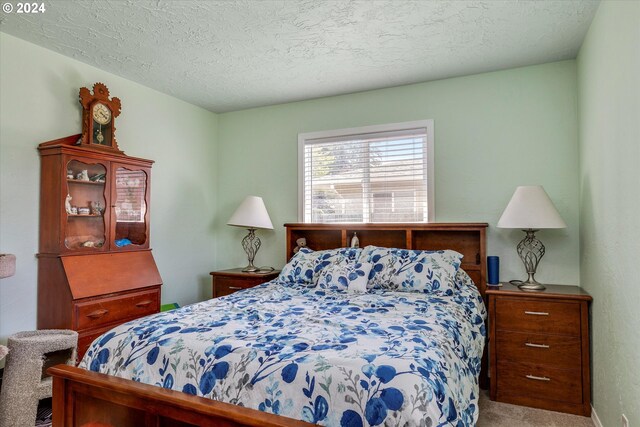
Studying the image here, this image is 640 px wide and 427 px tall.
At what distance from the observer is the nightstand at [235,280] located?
3.63 m

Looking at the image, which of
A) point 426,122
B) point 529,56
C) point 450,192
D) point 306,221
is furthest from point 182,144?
point 529,56

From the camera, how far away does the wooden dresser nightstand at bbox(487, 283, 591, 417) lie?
248 centimetres

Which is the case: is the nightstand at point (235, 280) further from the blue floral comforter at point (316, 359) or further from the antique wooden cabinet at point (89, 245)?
the blue floral comforter at point (316, 359)

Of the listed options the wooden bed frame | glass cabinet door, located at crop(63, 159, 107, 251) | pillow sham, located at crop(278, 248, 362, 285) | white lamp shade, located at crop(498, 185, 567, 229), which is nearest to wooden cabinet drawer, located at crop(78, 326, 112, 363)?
glass cabinet door, located at crop(63, 159, 107, 251)

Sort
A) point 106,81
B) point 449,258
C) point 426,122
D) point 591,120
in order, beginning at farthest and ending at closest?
point 426,122
point 106,81
point 449,258
point 591,120

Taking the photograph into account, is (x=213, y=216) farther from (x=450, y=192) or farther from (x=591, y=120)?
(x=591, y=120)

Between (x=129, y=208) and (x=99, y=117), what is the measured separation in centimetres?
75

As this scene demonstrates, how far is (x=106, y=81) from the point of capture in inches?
126

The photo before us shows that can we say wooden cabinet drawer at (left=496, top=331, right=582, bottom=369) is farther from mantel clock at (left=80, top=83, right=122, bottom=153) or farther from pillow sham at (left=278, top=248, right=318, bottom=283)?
mantel clock at (left=80, top=83, right=122, bottom=153)

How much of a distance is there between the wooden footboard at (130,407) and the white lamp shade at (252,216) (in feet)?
6.98


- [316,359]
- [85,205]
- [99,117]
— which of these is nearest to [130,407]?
[316,359]

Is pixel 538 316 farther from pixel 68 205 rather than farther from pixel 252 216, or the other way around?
pixel 68 205

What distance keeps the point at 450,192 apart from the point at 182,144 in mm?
2688

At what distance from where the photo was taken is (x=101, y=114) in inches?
118
